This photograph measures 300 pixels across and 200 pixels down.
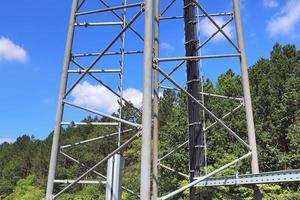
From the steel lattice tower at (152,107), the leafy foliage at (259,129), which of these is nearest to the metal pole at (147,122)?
the steel lattice tower at (152,107)

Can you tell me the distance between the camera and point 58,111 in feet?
23.0

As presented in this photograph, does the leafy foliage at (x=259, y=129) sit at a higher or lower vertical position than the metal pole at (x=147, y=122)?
higher

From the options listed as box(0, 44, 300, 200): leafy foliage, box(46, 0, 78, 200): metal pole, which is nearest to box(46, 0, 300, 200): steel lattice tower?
box(46, 0, 78, 200): metal pole

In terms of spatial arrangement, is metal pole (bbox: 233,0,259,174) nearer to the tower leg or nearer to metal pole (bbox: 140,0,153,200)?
the tower leg

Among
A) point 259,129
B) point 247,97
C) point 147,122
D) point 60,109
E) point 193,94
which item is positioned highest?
point 259,129

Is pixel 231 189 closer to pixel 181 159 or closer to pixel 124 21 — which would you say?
pixel 181 159

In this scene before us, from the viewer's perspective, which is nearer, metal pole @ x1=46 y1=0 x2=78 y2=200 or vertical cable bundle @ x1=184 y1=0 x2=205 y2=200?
metal pole @ x1=46 y1=0 x2=78 y2=200

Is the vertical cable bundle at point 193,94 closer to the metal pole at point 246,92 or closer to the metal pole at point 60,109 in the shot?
the metal pole at point 246,92

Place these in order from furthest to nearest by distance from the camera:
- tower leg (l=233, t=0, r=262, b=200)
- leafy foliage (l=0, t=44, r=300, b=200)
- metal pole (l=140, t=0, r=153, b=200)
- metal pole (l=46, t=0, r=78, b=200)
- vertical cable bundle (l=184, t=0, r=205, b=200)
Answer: leafy foliage (l=0, t=44, r=300, b=200) → vertical cable bundle (l=184, t=0, r=205, b=200) → tower leg (l=233, t=0, r=262, b=200) → metal pole (l=46, t=0, r=78, b=200) → metal pole (l=140, t=0, r=153, b=200)

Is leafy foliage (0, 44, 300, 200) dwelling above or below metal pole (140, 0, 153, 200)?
above

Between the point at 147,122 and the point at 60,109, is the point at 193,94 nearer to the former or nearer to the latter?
the point at 60,109

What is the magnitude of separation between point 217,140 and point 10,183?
5373 centimetres

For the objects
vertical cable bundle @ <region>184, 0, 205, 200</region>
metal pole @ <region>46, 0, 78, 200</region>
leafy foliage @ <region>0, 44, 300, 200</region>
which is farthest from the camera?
leafy foliage @ <region>0, 44, 300, 200</region>

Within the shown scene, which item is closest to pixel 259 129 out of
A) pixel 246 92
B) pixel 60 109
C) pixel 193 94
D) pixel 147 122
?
pixel 193 94
